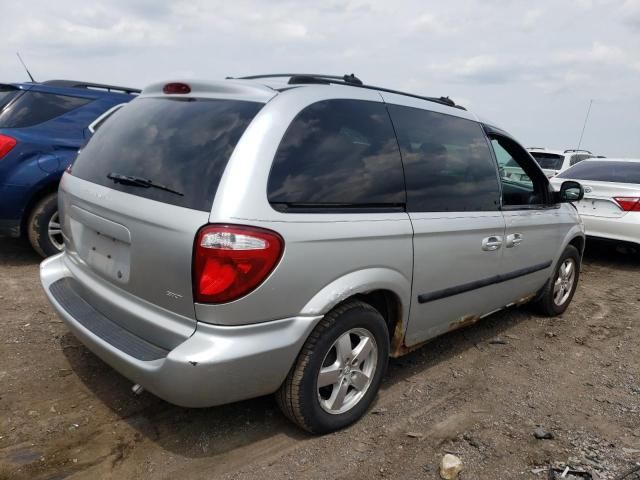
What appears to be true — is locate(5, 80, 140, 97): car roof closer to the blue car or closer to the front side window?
the blue car

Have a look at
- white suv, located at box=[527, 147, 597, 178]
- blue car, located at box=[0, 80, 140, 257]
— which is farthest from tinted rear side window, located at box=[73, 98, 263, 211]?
white suv, located at box=[527, 147, 597, 178]

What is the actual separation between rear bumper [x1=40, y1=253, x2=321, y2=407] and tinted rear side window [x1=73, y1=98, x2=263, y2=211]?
1.87 ft

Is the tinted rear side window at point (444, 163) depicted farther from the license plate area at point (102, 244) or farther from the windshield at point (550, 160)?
the windshield at point (550, 160)

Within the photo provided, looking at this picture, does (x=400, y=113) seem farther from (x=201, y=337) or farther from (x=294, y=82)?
(x=201, y=337)

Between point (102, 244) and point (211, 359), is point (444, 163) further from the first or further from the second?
point (102, 244)

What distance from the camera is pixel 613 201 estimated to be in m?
6.64

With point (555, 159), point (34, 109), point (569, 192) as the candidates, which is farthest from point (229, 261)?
point (555, 159)

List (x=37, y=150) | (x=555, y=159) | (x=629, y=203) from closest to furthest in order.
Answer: (x=37, y=150)
(x=629, y=203)
(x=555, y=159)

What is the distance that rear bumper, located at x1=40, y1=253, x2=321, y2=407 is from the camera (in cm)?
214

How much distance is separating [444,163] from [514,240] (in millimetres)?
919

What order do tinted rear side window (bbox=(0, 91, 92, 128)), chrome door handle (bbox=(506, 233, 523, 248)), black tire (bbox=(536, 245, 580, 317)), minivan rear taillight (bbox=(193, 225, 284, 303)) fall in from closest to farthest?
minivan rear taillight (bbox=(193, 225, 284, 303)) < chrome door handle (bbox=(506, 233, 523, 248)) < black tire (bbox=(536, 245, 580, 317)) < tinted rear side window (bbox=(0, 91, 92, 128))

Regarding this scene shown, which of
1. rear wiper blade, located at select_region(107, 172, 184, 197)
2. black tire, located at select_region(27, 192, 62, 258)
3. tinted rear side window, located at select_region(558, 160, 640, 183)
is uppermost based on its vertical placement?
tinted rear side window, located at select_region(558, 160, 640, 183)

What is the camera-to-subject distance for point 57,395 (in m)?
2.91

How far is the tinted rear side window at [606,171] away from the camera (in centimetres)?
695
